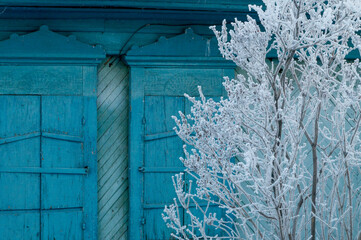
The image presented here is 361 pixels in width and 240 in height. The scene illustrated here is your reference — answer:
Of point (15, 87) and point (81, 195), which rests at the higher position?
point (15, 87)

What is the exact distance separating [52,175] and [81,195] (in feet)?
1.16

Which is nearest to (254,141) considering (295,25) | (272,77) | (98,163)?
(272,77)

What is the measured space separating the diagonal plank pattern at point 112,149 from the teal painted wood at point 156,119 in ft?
0.50

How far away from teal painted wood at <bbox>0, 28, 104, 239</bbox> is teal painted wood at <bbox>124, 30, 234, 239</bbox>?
Result: 0.43 m

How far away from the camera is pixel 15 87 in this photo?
4605mm

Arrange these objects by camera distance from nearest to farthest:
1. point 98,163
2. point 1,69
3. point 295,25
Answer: point 295,25 → point 1,69 → point 98,163

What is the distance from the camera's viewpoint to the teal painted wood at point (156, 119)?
4.83m

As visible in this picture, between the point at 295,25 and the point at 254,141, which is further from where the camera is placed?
the point at 254,141

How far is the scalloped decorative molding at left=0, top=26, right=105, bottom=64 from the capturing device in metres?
4.57

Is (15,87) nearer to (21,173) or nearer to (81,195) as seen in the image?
(21,173)

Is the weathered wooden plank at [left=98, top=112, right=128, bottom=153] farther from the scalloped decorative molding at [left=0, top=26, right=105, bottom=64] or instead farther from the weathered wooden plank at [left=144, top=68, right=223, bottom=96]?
the scalloped decorative molding at [left=0, top=26, right=105, bottom=64]

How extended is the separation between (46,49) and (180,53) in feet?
4.46

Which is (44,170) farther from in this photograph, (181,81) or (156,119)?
(181,81)

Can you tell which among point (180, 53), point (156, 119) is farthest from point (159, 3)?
point (156, 119)
